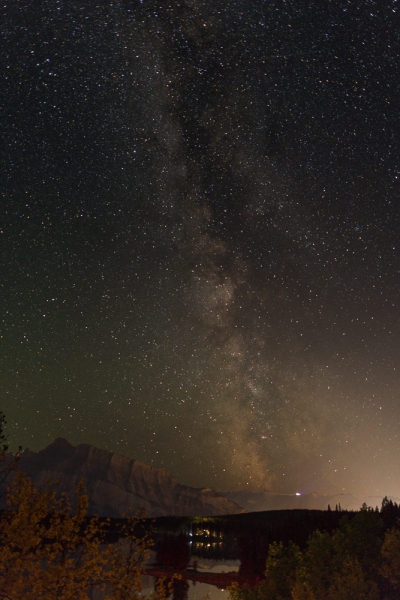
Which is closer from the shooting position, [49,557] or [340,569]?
[49,557]

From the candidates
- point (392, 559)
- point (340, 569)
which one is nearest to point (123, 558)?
point (340, 569)

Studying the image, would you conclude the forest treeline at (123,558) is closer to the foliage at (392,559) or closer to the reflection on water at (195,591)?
the foliage at (392,559)

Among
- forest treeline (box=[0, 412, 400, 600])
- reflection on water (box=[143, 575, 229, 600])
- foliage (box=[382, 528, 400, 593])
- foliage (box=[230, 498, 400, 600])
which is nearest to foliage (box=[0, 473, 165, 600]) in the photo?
forest treeline (box=[0, 412, 400, 600])

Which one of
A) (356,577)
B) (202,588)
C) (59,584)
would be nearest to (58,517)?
(59,584)

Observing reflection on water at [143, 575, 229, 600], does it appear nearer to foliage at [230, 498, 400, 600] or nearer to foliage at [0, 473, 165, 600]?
foliage at [230, 498, 400, 600]

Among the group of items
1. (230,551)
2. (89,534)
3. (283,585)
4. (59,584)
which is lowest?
(230,551)

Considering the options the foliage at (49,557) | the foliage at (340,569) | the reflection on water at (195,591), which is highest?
the foliage at (49,557)

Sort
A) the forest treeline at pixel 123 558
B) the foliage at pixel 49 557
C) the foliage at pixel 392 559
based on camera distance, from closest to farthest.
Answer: the foliage at pixel 49 557, the forest treeline at pixel 123 558, the foliage at pixel 392 559

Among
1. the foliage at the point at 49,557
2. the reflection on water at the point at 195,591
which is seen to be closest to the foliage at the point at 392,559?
the foliage at the point at 49,557

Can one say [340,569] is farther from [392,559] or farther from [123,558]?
[123,558]

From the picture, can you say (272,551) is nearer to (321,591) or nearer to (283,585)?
(283,585)

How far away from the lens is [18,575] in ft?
56.4

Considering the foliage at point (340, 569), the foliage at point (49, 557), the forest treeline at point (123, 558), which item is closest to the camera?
the foliage at point (49, 557)

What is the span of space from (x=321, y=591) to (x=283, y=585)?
792 cm
